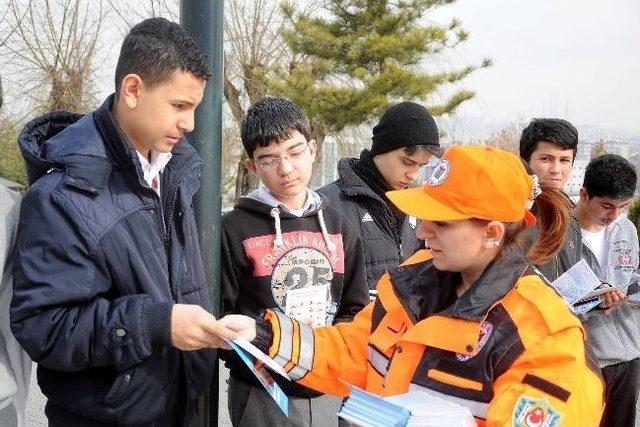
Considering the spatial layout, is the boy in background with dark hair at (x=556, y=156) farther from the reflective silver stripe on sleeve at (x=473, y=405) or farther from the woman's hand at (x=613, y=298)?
the reflective silver stripe on sleeve at (x=473, y=405)

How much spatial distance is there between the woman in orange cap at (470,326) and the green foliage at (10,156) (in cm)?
1819

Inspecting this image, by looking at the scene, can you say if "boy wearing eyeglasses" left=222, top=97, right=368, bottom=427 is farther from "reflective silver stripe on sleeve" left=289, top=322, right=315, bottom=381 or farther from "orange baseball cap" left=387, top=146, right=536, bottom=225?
"orange baseball cap" left=387, top=146, right=536, bottom=225

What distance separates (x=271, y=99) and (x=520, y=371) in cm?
140

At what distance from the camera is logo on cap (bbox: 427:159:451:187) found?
5.73ft

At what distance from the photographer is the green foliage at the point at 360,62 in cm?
1805

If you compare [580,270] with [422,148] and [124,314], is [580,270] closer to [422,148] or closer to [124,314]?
[422,148]

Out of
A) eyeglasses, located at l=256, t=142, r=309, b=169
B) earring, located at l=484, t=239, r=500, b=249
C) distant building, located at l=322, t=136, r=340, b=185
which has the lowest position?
earring, located at l=484, t=239, r=500, b=249

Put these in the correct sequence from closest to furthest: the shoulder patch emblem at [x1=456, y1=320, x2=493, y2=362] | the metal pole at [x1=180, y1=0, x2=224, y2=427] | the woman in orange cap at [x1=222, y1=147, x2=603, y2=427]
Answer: the woman in orange cap at [x1=222, y1=147, x2=603, y2=427] → the shoulder patch emblem at [x1=456, y1=320, x2=493, y2=362] → the metal pole at [x1=180, y1=0, x2=224, y2=427]

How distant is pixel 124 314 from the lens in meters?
1.57

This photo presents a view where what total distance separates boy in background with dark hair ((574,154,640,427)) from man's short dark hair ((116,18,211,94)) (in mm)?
2295

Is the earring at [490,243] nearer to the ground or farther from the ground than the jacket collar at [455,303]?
farther from the ground

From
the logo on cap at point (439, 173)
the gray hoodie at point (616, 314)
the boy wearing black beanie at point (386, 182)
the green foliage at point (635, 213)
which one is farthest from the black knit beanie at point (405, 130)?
the green foliage at point (635, 213)

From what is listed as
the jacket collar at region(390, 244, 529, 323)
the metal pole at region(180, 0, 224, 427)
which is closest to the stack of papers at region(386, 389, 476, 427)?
the jacket collar at region(390, 244, 529, 323)

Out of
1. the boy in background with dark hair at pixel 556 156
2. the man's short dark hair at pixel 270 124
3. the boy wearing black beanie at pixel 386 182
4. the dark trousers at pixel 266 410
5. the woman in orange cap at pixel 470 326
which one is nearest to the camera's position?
the woman in orange cap at pixel 470 326
